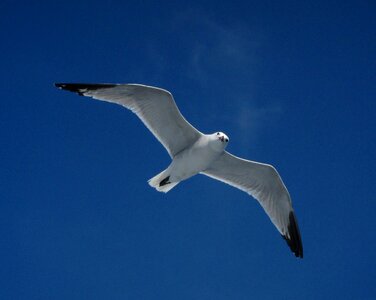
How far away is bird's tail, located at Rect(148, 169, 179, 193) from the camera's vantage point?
12.2 m

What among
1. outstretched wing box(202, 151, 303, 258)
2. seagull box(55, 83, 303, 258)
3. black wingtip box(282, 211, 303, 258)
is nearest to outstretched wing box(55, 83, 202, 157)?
seagull box(55, 83, 303, 258)

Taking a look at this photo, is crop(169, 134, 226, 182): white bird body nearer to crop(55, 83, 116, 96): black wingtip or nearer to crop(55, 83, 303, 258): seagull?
crop(55, 83, 303, 258): seagull

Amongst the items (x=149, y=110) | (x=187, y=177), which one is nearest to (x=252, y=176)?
(x=187, y=177)

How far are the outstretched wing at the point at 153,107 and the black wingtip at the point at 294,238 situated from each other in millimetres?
3213

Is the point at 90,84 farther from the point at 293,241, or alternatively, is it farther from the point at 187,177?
the point at 293,241

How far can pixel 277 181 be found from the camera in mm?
13305

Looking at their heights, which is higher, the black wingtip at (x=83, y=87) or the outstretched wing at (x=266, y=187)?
the outstretched wing at (x=266, y=187)

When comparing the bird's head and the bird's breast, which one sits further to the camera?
the bird's breast

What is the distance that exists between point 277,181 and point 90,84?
15.7ft

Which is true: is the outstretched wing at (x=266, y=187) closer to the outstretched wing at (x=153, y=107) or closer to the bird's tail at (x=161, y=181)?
the outstretched wing at (x=153, y=107)

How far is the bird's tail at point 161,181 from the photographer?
1225cm

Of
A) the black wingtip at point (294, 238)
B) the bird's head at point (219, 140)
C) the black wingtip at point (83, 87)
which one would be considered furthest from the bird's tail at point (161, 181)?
the black wingtip at point (294, 238)

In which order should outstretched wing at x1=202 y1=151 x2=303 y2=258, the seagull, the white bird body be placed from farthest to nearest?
outstretched wing at x1=202 y1=151 x2=303 y2=258, the white bird body, the seagull

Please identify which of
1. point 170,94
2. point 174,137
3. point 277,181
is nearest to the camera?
point 170,94
